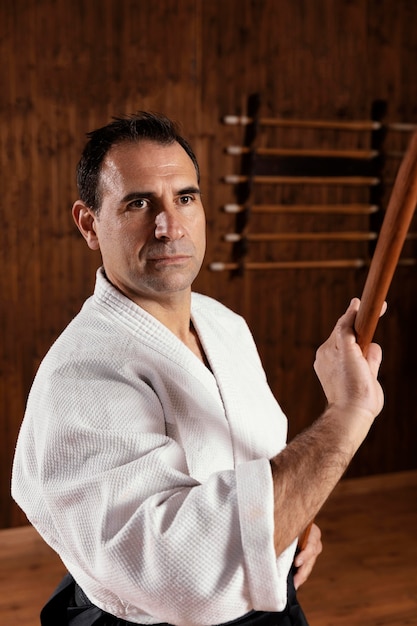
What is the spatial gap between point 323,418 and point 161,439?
0.26m

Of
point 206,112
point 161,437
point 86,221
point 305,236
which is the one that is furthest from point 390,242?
point 305,236

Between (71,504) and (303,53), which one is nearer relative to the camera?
(71,504)

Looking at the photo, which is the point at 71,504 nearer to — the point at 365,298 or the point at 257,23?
the point at 365,298

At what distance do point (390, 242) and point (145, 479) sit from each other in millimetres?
501

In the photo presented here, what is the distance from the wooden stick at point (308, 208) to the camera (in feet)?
13.3

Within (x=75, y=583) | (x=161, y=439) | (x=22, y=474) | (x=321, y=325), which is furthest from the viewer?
(x=321, y=325)

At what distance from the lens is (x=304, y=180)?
4168 millimetres

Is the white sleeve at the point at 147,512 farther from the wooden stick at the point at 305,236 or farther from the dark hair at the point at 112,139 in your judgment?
the wooden stick at the point at 305,236

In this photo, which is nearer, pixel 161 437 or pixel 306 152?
pixel 161 437

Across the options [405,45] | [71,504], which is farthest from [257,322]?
[71,504]

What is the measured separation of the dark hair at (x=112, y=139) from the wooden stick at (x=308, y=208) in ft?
8.26

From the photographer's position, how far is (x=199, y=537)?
110 centimetres

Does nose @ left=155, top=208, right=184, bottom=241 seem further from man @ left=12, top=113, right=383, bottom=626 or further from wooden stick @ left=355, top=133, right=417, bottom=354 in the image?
wooden stick @ left=355, top=133, right=417, bottom=354

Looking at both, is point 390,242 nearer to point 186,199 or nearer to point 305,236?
point 186,199
